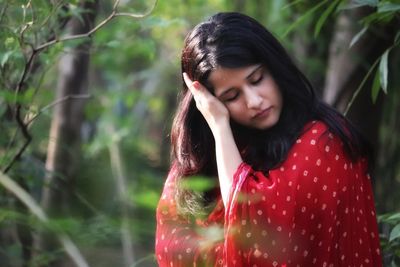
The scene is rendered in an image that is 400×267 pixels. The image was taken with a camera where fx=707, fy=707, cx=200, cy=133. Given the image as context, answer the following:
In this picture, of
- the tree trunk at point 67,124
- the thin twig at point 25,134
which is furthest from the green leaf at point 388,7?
the tree trunk at point 67,124

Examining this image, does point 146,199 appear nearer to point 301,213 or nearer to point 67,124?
point 301,213

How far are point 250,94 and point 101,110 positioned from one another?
2.34m

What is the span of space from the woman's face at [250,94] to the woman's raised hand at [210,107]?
0.06 ft

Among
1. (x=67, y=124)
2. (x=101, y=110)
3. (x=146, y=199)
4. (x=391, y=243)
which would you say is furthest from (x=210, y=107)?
(x=101, y=110)

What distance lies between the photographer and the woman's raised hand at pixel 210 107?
6.10 feet

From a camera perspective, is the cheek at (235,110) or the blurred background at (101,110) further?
the cheek at (235,110)

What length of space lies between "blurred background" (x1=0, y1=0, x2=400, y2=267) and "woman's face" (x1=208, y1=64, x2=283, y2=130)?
21 centimetres

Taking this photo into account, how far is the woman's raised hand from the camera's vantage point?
1.86m

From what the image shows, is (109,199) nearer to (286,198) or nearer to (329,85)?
(286,198)

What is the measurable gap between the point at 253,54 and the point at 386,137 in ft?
8.60

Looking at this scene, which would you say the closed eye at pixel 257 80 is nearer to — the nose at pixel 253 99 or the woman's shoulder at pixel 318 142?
the nose at pixel 253 99

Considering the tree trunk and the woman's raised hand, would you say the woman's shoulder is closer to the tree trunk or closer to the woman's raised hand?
the woman's raised hand

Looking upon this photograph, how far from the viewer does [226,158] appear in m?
1.80

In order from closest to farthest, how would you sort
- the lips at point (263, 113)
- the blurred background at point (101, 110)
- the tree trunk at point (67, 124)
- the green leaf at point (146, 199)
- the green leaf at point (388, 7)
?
the green leaf at point (146, 199) → the blurred background at point (101, 110) → the green leaf at point (388, 7) → the lips at point (263, 113) → the tree trunk at point (67, 124)
